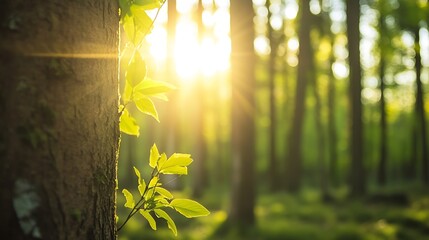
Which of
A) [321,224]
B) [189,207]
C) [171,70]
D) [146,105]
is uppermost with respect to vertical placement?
[171,70]

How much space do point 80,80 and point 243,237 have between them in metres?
7.92

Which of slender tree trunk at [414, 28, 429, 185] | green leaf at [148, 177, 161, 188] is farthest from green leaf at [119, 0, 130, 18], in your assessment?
slender tree trunk at [414, 28, 429, 185]

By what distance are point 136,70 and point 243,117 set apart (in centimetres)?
Result: 798

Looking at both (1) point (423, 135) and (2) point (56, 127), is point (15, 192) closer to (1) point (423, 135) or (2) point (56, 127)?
(2) point (56, 127)

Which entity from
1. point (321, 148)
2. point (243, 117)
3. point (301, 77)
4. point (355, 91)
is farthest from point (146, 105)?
point (321, 148)

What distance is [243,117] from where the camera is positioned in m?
8.93

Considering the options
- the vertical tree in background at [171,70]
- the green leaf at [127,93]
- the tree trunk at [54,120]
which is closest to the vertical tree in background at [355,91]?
the vertical tree in background at [171,70]

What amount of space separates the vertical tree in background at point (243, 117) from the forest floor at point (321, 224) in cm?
45

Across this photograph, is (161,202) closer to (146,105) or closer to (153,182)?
(153,182)

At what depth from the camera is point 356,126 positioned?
44.2 feet

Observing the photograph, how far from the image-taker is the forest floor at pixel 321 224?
26.8 ft

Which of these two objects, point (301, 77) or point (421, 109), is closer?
point (301, 77)

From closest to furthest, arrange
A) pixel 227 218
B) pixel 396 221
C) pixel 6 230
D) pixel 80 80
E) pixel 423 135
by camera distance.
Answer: pixel 6 230
pixel 80 80
pixel 227 218
pixel 396 221
pixel 423 135

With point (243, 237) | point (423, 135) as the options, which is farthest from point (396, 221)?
point (423, 135)
